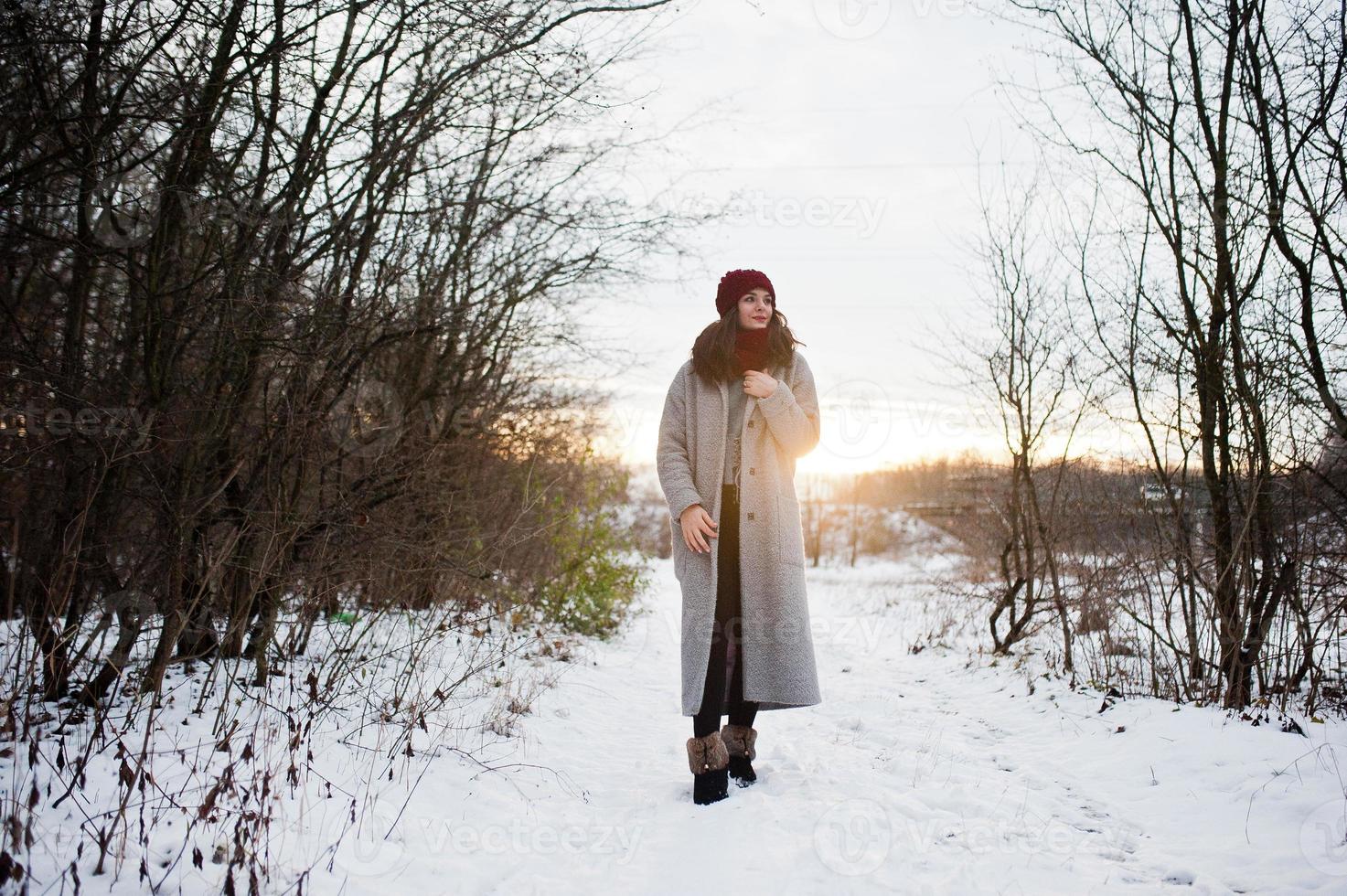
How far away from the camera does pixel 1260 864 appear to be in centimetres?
226

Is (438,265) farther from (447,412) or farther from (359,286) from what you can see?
(359,286)

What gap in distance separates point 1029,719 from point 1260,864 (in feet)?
7.79

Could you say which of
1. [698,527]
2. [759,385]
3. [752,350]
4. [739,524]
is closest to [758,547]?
[739,524]

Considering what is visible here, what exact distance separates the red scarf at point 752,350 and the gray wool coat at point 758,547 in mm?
83

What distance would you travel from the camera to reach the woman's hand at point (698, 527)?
2883 mm

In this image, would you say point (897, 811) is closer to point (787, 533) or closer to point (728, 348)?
point (787, 533)

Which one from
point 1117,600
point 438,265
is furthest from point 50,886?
point 438,265

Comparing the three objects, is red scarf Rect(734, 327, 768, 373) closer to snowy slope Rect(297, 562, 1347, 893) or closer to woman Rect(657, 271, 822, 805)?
woman Rect(657, 271, 822, 805)

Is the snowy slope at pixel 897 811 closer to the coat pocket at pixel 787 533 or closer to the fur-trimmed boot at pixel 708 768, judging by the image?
the fur-trimmed boot at pixel 708 768

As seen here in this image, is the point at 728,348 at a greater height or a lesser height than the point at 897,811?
greater

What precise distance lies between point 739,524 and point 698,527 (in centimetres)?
23

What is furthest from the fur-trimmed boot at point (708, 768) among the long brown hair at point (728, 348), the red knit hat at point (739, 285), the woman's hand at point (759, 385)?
the red knit hat at point (739, 285)

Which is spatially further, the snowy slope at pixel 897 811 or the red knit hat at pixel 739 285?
the red knit hat at pixel 739 285

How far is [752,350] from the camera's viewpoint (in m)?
3.13
